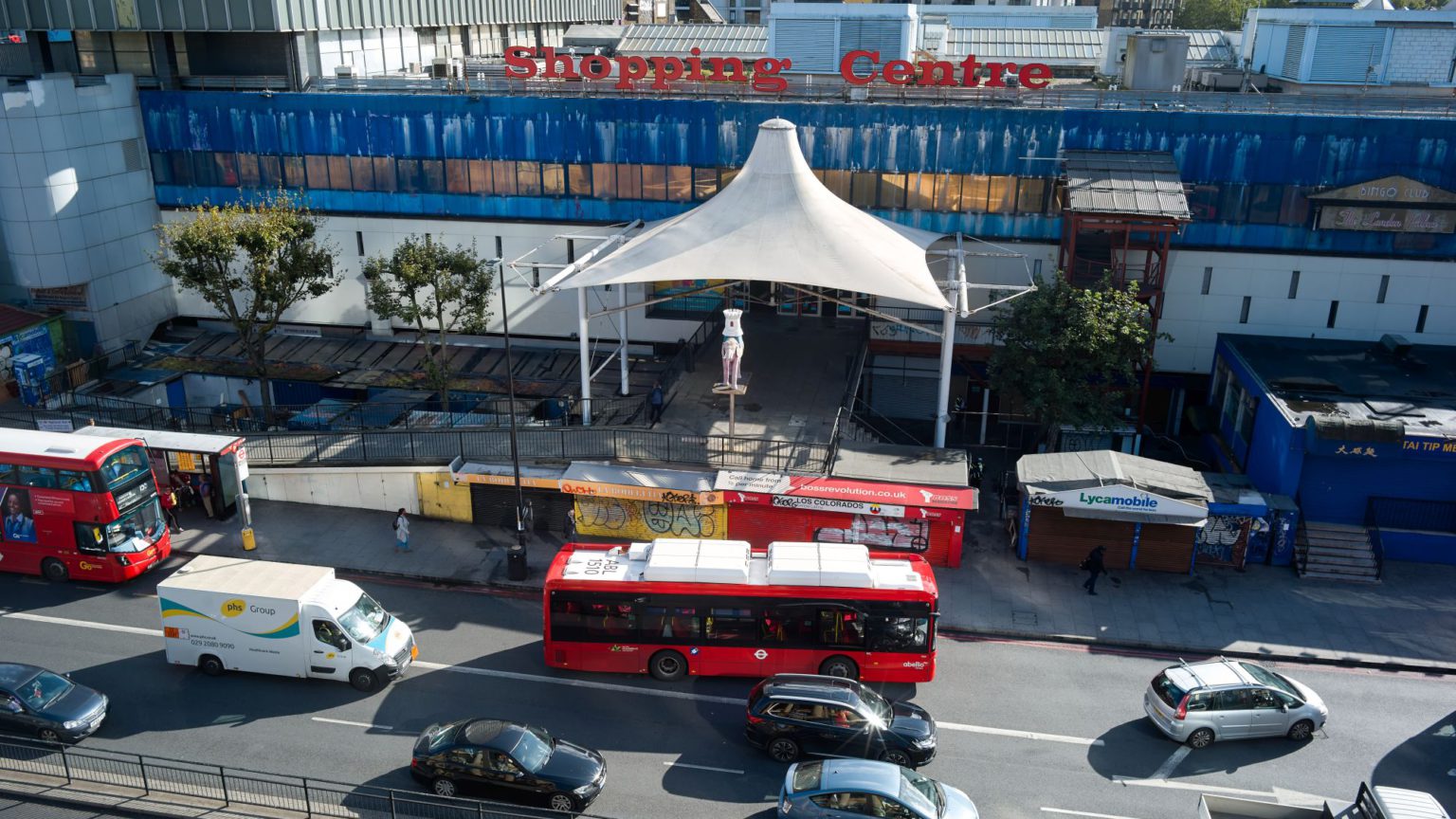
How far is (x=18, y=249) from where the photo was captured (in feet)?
128

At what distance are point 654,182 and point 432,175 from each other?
29.1 feet

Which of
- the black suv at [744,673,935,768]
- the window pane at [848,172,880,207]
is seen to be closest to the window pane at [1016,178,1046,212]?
the window pane at [848,172,880,207]

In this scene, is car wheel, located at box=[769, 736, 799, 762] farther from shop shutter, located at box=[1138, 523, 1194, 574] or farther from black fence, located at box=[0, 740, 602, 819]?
shop shutter, located at box=[1138, 523, 1194, 574]

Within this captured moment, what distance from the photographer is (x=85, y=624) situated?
1022 inches

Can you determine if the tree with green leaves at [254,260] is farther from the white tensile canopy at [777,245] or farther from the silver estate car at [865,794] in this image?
the silver estate car at [865,794]

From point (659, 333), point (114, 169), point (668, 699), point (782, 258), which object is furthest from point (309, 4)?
point (668, 699)

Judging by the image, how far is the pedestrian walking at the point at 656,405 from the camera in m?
32.7

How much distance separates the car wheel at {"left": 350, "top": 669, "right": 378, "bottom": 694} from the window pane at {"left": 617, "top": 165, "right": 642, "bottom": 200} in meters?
22.2

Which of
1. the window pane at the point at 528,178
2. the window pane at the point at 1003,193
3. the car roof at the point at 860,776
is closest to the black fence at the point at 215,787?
the car roof at the point at 860,776

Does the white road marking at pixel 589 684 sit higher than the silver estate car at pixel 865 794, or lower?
lower

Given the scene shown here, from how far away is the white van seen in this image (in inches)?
906

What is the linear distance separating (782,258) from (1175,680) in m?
15.1

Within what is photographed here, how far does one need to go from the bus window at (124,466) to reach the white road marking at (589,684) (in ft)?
31.3

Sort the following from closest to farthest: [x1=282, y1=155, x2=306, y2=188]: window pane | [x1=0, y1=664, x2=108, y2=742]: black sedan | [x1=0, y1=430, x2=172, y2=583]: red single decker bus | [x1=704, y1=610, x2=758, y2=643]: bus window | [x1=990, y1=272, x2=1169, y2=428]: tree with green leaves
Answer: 1. [x1=0, y1=664, x2=108, y2=742]: black sedan
2. [x1=704, y1=610, x2=758, y2=643]: bus window
3. [x1=0, y1=430, x2=172, y2=583]: red single decker bus
4. [x1=990, y1=272, x2=1169, y2=428]: tree with green leaves
5. [x1=282, y1=155, x2=306, y2=188]: window pane
